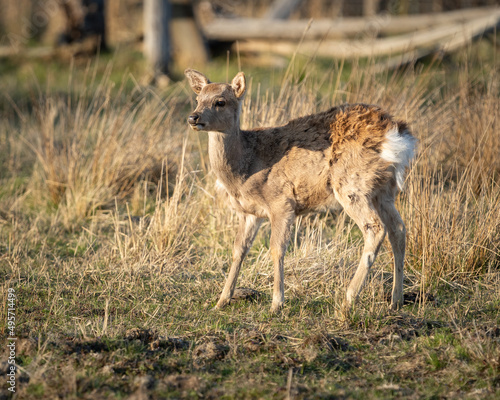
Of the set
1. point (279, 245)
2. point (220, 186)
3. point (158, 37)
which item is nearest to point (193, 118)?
point (220, 186)

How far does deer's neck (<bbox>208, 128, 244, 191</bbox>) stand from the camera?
5.02m

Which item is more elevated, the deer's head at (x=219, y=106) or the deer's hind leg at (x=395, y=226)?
the deer's head at (x=219, y=106)

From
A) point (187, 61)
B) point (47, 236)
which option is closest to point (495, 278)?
point (47, 236)

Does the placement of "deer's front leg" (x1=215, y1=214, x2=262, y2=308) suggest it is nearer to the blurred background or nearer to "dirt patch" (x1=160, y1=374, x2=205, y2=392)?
"dirt patch" (x1=160, y1=374, x2=205, y2=392)

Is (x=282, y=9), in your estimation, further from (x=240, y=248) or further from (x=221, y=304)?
(x=221, y=304)

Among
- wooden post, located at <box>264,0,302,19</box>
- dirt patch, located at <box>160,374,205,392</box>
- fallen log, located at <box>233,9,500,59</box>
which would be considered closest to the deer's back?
dirt patch, located at <box>160,374,205,392</box>

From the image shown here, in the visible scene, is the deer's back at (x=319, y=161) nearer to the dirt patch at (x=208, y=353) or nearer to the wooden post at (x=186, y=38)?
the dirt patch at (x=208, y=353)

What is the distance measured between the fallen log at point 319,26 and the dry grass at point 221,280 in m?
6.11

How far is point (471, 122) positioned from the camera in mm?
6809

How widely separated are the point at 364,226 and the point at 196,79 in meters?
1.90

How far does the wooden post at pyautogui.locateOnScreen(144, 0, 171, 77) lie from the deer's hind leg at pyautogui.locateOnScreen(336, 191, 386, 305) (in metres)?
8.49

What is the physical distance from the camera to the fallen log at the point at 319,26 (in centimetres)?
1324

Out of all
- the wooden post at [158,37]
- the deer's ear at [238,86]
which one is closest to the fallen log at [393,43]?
the wooden post at [158,37]

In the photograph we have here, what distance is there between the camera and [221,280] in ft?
18.4
